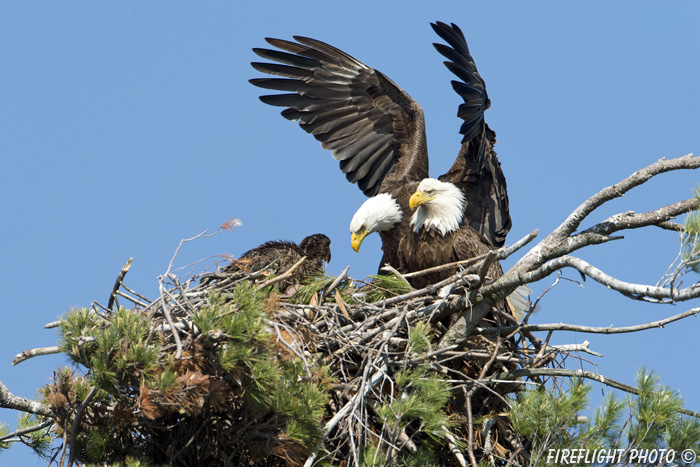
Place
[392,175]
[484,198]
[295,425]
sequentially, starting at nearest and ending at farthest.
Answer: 1. [295,425]
2. [484,198]
3. [392,175]

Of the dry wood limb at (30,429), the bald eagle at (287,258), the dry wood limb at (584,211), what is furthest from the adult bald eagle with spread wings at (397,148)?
the dry wood limb at (30,429)

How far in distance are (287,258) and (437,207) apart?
1.26m

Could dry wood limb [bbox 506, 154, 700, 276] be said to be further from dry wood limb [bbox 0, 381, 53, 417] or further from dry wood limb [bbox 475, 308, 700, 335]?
dry wood limb [bbox 0, 381, 53, 417]

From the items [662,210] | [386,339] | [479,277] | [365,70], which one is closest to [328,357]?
[386,339]

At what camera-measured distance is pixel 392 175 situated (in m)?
7.41

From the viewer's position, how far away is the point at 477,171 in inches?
263

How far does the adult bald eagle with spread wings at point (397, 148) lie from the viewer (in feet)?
20.7

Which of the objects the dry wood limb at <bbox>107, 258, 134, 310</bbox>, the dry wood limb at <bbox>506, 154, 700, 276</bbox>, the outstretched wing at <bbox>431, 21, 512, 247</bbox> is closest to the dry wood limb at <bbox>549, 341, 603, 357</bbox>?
the dry wood limb at <bbox>506, 154, 700, 276</bbox>

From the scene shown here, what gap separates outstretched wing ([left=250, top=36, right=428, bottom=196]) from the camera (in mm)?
7754

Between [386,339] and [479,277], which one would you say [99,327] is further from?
[479,277]

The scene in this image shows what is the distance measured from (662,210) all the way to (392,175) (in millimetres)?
3368

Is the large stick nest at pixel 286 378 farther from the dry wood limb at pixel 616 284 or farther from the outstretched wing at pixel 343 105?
the outstretched wing at pixel 343 105

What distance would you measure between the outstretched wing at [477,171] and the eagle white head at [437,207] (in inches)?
12.8

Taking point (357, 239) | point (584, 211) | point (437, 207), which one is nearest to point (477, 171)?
point (437, 207)
